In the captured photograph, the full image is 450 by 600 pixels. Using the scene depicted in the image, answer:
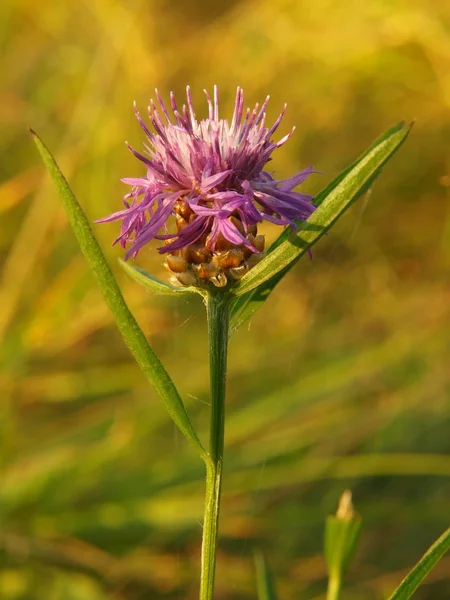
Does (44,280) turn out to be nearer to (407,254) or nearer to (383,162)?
(407,254)

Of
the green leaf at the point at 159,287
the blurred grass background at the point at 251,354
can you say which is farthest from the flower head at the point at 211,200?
the blurred grass background at the point at 251,354

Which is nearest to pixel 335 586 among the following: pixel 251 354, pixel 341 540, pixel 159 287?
pixel 341 540

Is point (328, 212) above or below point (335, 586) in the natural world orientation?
above

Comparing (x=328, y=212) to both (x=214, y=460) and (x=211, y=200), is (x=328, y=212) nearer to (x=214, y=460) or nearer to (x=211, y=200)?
(x=211, y=200)

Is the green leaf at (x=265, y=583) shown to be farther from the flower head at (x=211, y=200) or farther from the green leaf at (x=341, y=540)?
the flower head at (x=211, y=200)

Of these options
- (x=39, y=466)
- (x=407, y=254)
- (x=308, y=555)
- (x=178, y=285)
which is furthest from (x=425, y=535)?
(x=178, y=285)
